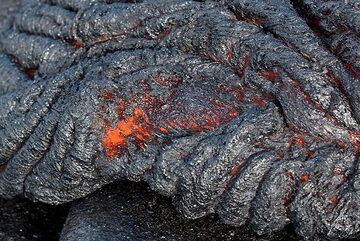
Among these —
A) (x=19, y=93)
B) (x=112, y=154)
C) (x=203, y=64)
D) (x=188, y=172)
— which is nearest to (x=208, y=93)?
(x=203, y=64)

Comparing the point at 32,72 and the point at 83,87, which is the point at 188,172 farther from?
the point at 32,72

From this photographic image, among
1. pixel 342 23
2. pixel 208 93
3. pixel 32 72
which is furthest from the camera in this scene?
pixel 32 72

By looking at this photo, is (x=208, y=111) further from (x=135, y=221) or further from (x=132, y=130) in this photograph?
(x=135, y=221)

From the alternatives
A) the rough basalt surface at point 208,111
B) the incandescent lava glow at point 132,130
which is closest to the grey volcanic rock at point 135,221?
the rough basalt surface at point 208,111

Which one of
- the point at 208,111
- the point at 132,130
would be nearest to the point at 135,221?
the point at 132,130

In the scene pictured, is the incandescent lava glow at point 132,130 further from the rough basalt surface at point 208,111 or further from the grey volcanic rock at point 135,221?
the grey volcanic rock at point 135,221

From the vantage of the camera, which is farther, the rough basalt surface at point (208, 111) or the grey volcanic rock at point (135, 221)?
the grey volcanic rock at point (135, 221)

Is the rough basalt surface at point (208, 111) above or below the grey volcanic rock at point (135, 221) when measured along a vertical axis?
above

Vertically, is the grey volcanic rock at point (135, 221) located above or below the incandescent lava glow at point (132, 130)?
below
